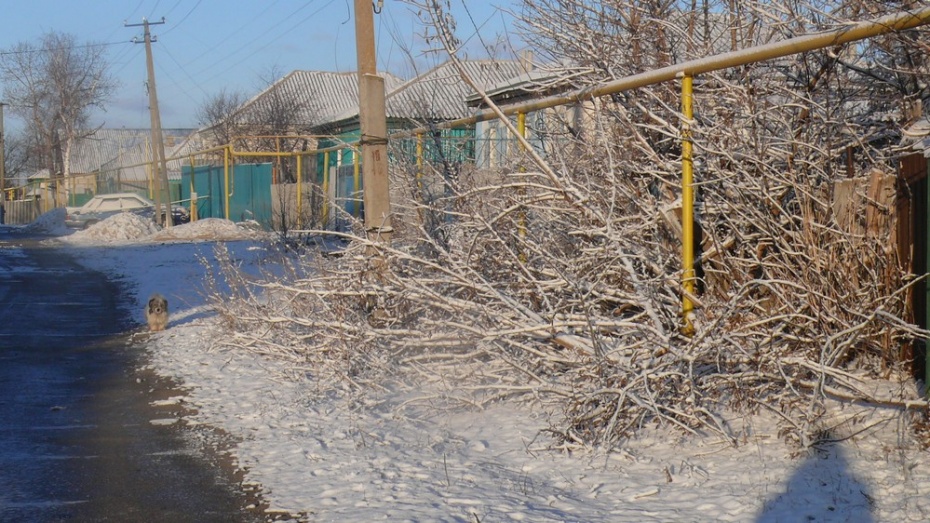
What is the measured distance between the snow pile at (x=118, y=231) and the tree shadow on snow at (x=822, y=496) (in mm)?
23959

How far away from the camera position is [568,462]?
5355mm

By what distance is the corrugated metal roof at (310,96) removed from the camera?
43156mm

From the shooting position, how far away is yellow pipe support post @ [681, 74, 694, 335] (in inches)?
219

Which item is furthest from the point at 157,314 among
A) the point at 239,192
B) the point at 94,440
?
the point at 239,192

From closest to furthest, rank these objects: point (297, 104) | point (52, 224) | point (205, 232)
A: 1. point (205, 232)
2. point (52, 224)
3. point (297, 104)

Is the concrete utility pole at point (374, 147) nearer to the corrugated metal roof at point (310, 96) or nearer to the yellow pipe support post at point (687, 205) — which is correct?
the yellow pipe support post at point (687, 205)

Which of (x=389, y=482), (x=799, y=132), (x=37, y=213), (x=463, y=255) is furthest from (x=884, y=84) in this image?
(x=37, y=213)

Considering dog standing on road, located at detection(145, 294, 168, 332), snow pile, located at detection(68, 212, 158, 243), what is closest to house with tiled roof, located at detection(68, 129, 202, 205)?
snow pile, located at detection(68, 212, 158, 243)

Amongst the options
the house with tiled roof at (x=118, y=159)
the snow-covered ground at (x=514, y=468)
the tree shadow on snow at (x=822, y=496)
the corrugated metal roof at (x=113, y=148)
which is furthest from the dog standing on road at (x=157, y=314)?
the corrugated metal roof at (x=113, y=148)

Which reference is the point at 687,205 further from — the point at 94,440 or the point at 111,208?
the point at 111,208

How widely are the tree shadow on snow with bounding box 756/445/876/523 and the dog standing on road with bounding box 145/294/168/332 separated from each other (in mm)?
7694

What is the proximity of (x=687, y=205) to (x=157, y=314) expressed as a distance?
6.96 meters

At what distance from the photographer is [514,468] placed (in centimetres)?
538

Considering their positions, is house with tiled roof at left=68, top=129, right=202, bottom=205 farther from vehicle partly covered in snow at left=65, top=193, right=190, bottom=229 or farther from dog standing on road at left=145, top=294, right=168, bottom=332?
dog standing on road at left=145, top=294, right=168, bottom=332
